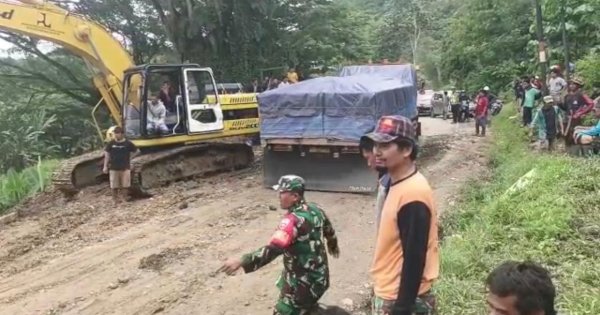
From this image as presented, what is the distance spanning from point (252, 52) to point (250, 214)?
15.9 m

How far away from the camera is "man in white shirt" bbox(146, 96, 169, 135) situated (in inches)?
502

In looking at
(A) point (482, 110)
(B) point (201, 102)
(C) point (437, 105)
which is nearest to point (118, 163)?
(B) point (201, 102)

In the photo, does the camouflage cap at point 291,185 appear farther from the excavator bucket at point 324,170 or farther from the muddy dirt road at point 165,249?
the excavator bucket at point 324,170

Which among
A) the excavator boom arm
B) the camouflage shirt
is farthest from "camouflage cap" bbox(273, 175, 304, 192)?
the excavator boom arm

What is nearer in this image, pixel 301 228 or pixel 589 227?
pixel 301 228

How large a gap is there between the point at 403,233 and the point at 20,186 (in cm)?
1250

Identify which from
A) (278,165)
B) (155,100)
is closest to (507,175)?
(278,165)

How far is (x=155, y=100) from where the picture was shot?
1279 centimetres

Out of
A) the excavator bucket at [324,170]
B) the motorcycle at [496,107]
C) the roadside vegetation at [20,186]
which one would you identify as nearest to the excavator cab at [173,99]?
the excavator bucket at [324,170]

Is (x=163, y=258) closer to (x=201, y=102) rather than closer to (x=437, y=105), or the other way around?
(x=201, y=102)

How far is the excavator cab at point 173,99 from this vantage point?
1264 centimetres

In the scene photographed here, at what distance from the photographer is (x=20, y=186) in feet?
45.4

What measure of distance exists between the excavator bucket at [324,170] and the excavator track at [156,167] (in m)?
1.87

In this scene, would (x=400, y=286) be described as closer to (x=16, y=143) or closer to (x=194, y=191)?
(x=194, y=191)
